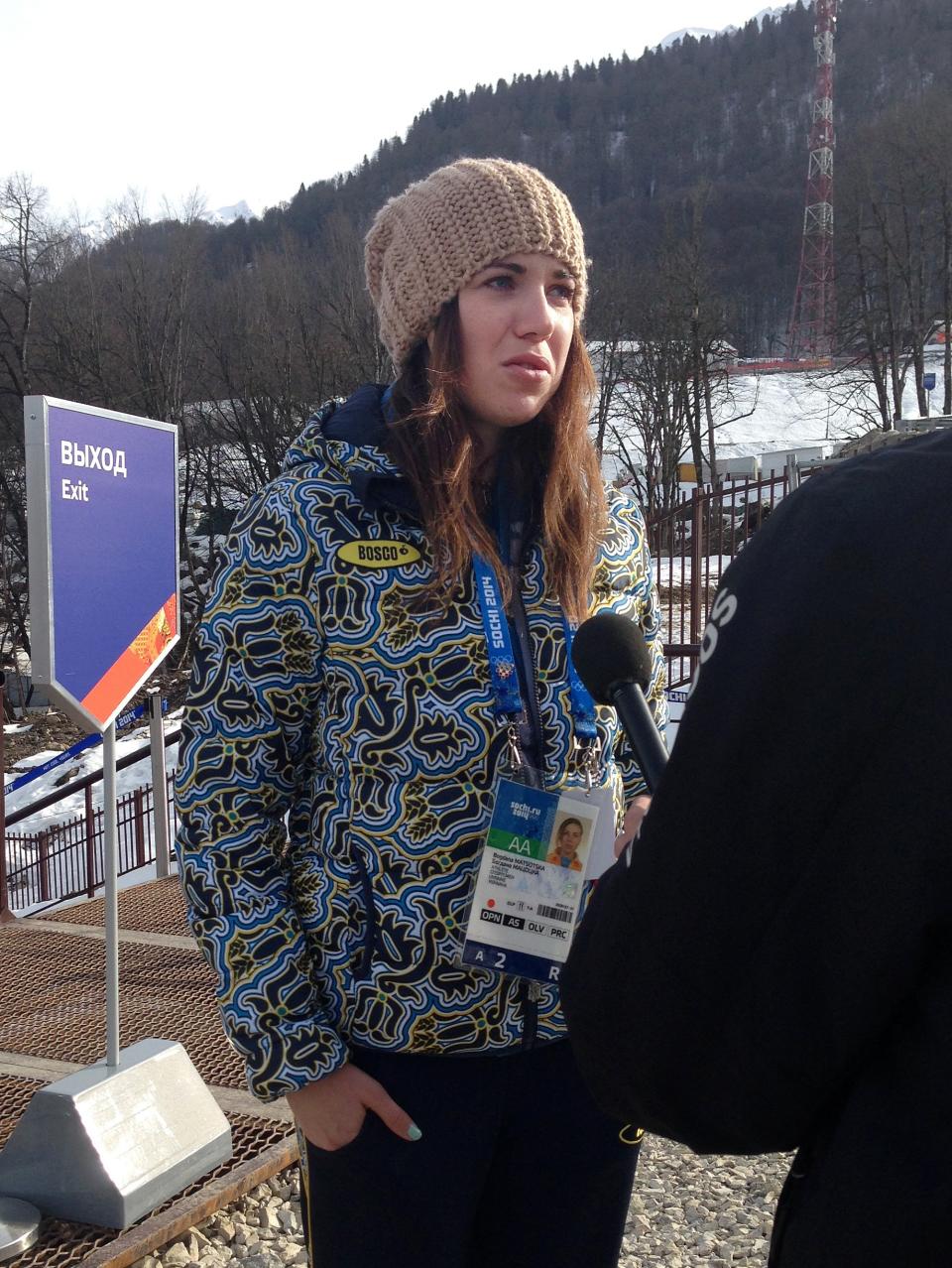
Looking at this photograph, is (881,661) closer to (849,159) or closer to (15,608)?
(15,608)

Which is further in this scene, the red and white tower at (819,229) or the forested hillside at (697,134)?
the forested hillside at (697,134)

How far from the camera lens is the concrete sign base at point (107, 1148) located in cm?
319

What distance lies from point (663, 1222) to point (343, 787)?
2271 millimetres

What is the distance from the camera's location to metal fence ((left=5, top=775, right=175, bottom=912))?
43.6ft

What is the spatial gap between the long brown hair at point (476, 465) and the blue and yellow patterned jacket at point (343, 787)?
0.08m

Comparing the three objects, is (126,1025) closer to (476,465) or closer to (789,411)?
(476,465)

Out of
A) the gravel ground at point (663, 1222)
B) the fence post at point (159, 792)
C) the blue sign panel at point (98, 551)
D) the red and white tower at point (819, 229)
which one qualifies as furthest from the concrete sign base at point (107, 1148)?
the red and white tower at point (819, 229)

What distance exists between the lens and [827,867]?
85 cm

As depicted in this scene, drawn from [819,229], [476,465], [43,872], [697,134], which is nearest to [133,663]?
[476,465]

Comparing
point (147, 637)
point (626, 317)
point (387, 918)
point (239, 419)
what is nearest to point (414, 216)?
point (387, 918)

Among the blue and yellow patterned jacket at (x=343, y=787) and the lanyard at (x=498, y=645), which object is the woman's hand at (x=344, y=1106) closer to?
the blue and yellow patterned jacket at (x=343, y=787)

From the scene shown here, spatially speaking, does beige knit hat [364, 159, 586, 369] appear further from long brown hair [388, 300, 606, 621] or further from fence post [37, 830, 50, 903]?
fence post [37, 830, 50, 903]

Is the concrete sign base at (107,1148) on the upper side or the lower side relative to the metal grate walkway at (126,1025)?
upper

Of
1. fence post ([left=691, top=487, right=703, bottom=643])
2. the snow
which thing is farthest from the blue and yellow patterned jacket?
the snow
